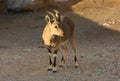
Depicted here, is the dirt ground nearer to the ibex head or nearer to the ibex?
the ibex

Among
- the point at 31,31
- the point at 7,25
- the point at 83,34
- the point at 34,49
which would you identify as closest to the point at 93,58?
the point at 34,49

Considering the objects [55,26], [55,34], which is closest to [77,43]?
[55,34]

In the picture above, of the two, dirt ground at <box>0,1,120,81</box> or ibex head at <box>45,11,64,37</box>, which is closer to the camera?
dirt ground at <box>0,1,120,81</box>

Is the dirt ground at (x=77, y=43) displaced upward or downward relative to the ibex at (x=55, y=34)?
downward

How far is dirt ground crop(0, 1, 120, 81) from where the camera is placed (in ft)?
33.8

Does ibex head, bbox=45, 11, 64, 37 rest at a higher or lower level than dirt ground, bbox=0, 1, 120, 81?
higher

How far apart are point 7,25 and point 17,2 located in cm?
203

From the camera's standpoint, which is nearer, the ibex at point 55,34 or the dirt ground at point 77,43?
the dirt ground at point 77,43

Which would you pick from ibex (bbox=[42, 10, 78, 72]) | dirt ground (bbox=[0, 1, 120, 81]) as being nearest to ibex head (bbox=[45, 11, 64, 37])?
ibex (bbox=[42, 10, 78, 72])

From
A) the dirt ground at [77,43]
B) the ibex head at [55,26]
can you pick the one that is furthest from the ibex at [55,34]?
the dirt ground at [77,43]

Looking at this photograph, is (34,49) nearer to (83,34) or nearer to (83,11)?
(83,34)

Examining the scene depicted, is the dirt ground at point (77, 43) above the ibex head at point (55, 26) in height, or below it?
below

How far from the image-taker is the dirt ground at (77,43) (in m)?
10.3

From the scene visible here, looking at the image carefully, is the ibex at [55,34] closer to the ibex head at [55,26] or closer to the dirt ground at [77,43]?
the ibex head at [55,26]
